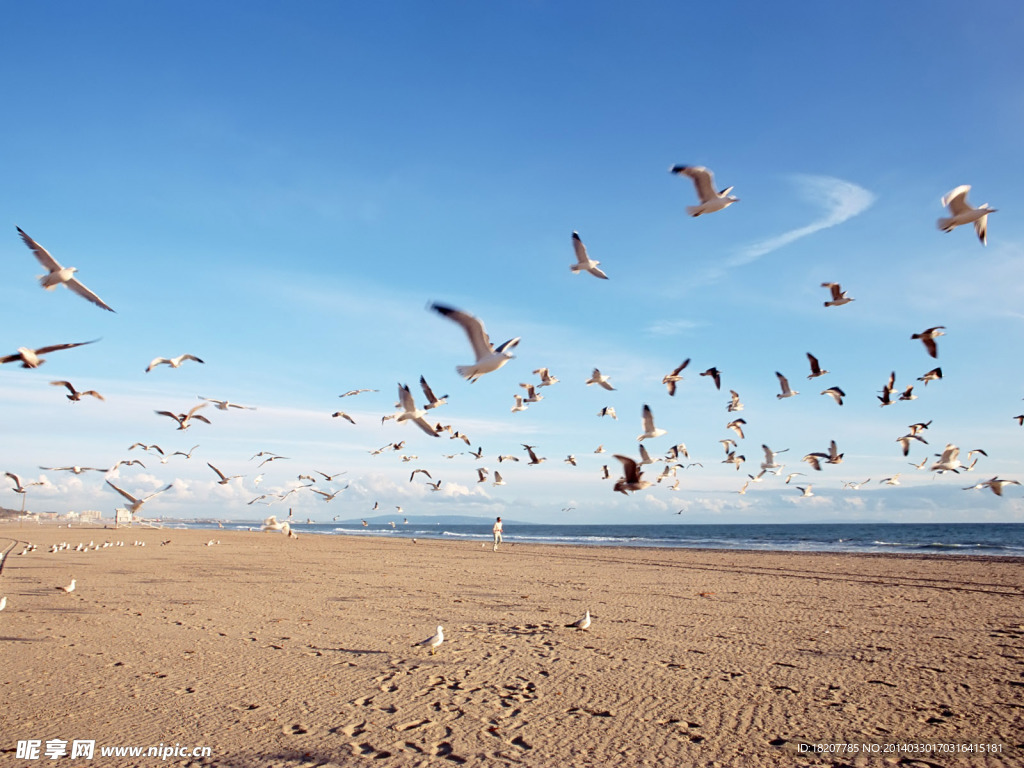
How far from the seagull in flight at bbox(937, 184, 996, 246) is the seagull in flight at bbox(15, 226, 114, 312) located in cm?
1470

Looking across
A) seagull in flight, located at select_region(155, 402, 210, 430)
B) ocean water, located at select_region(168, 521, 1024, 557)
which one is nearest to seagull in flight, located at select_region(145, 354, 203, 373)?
seagull in flight, located at select_region(155, 402, 210, 430)

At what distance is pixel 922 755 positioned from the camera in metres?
5.04

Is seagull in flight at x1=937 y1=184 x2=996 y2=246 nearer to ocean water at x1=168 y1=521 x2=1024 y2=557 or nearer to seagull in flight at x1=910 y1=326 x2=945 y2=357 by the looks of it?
seagull in flight at x1=910 y1=326 x2=945 y2=357

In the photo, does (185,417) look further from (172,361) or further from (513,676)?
(513,676)

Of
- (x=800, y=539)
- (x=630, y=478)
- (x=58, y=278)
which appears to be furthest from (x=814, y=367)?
(x=800, y=539)

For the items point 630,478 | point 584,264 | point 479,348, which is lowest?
point 630,478

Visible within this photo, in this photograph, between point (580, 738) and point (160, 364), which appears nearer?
point (580, 738)

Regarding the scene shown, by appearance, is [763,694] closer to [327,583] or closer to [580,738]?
[580,738]

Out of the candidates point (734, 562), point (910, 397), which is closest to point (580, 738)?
point (910, 397)

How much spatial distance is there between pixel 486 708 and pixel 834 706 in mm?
3278

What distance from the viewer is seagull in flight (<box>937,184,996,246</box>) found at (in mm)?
11430

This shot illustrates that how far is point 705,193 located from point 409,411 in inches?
289

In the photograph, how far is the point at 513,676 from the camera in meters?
7.12

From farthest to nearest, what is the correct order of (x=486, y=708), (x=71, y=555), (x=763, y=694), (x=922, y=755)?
(x=71, y=555)
(x=763, y=694)
(x=486, y=708)
(x=922, y=755)
